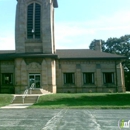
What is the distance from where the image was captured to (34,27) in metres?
32.0

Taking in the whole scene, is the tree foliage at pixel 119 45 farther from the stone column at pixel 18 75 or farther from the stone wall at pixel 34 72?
the stone column at pixel 18 75

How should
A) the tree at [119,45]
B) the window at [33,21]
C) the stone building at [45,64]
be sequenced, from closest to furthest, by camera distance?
the stone building at [45,64], the window at [33,21], the tree at [119,45]

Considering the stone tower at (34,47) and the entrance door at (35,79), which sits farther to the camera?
the entrance door at (35,79)

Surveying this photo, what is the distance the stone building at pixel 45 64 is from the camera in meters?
30.1

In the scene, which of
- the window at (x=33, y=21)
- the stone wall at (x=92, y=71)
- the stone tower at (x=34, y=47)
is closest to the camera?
the stone tower at (x=34, y=47)

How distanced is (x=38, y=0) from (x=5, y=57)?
10706mm

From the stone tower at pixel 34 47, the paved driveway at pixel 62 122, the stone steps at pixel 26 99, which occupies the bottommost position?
the stone steps at pixel 26 99

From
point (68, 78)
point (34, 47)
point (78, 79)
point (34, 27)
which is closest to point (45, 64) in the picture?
point (34, 47)

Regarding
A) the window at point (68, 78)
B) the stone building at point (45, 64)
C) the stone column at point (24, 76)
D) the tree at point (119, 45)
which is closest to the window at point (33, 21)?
the stone building at point (45, 64)

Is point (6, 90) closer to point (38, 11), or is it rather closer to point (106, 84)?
point (38, 11)

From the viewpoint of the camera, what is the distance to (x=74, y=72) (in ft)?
111

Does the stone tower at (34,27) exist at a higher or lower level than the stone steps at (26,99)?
higher

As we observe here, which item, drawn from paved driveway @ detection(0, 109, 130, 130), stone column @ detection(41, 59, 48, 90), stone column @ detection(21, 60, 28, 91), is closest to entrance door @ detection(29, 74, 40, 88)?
stone column @ detection(21, 60, 28, 91)

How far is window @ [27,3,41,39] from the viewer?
32031 millimetres
